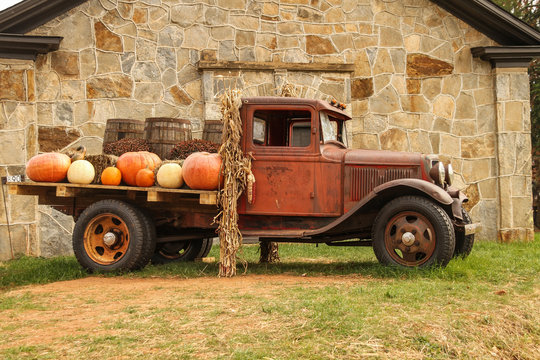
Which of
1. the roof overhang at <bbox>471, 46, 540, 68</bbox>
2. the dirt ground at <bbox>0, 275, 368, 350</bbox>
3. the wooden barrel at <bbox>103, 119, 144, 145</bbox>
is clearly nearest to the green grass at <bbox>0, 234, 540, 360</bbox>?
the dirt ground at <bbox>0, 275, 368, 350</bbox>

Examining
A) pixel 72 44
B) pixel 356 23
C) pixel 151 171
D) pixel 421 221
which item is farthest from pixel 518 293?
pixel 72 44

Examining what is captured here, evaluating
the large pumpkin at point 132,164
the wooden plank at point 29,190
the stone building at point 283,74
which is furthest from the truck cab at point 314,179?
the stone building at point 283,74

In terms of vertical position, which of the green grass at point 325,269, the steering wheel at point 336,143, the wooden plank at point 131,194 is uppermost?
the steering wheel at point 336,143

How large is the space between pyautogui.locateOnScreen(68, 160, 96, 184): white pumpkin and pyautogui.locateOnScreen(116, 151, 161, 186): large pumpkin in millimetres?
322

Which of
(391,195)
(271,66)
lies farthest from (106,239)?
(271,66)

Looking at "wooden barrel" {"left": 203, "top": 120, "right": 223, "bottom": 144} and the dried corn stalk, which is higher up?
"wooden barrel" {"left": 203, "top": 120, "right": 223, "bottom": 144}

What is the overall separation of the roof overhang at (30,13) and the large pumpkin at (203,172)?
5201mm

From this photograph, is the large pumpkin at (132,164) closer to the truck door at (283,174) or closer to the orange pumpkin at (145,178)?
the orange pumpkin at (145,178)

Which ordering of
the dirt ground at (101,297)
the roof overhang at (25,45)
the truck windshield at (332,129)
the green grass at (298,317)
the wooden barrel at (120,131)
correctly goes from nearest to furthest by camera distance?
the green grass at (298,317) < the dirt ground at (101,297) < the truck windshield at (332,129) < the wooden barrel at (120,131) < the roof overhang at (25,45)

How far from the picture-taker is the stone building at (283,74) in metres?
10.5

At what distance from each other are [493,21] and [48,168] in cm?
826

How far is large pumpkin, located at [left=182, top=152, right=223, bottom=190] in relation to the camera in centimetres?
690

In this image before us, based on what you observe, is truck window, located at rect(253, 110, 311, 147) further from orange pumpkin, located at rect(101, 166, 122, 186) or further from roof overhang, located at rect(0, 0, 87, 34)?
roof overhang, located at rect(0, 0, 87, 34)

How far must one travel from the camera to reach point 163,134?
822 centimetres
